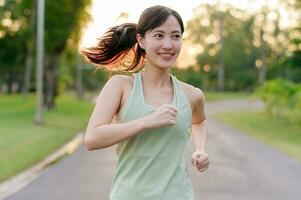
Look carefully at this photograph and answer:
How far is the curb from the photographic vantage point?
9151 mm

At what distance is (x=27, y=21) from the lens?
3531 centimetres

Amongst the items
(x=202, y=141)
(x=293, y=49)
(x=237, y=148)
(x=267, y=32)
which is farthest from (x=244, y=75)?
(x=202, y=141)

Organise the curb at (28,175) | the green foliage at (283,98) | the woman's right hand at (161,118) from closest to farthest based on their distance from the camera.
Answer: the woman's right hand at (161,118) → the curb at (28,175) → the green foliage at (283,98)

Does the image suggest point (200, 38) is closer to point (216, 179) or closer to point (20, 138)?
point (20, 138)

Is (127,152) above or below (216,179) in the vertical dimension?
above

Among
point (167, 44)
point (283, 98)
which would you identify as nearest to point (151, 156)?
point (167, 44)

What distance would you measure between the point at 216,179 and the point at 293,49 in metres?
16.6

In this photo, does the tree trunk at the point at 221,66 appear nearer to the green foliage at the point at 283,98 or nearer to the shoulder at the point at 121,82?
the green foliage at the point at 283,98

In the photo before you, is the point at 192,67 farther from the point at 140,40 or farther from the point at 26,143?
the point at 140,40

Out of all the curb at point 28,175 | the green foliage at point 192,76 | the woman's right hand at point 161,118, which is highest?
the woman's right hand at point 161,118

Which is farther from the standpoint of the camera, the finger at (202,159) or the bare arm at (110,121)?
the finger at (202,159)

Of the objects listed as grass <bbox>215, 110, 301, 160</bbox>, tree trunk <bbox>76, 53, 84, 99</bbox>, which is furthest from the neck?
tree trunk <bbox>76, 53, 84, 99</bbox>

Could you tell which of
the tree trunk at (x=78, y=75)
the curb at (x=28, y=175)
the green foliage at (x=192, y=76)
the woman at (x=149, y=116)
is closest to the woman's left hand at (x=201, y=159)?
the woman at (x=149, y=116)

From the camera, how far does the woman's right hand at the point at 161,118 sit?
7.59ft
